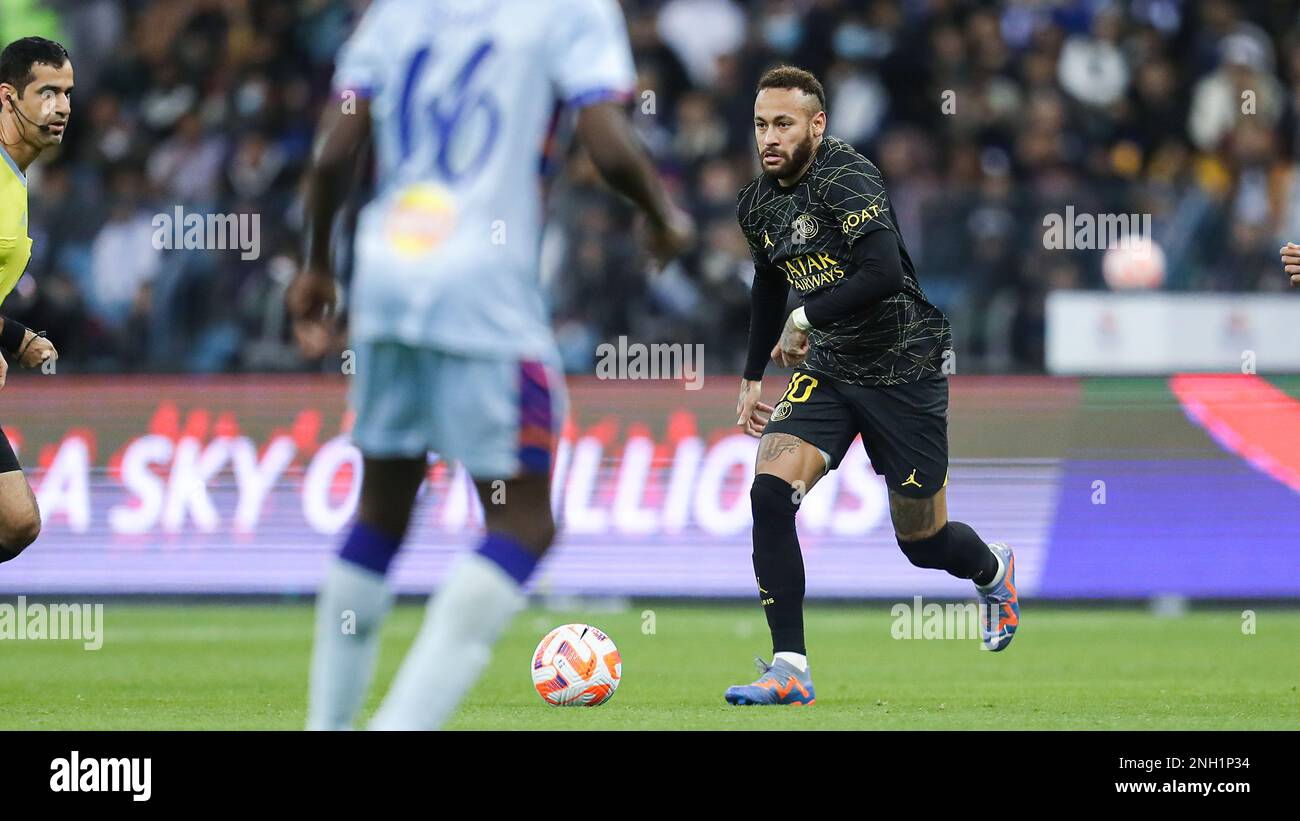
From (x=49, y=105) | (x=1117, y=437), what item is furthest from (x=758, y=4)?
(x=49, y=105)

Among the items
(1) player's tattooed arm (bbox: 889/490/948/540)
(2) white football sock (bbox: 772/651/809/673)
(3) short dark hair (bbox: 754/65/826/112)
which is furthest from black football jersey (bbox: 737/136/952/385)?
(2) white football sock (bbox: 772/651/809/673)

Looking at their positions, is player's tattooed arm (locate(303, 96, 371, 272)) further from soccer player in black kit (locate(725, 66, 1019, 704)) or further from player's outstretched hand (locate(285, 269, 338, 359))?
soccer player in black kit (locate(725, 66, 1019, 704))

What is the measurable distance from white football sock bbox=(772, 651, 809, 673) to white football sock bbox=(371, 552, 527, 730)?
320 cm

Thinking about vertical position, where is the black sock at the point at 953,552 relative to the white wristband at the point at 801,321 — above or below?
below

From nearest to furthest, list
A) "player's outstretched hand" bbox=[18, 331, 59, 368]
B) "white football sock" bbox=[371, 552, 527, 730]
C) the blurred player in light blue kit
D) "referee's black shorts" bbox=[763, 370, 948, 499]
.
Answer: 1. "white football sock" bbox=[371, 552, 527, 730]
2. the blurred player in light blue kit
3. "player's outstretched hand" bbox=[18, 331, 59, 368]
4. "referee's black shorts" bbox=[763, 370, 948, 499]

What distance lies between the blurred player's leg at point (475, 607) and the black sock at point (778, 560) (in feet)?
10.2

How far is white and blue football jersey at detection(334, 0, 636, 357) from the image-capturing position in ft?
17.5

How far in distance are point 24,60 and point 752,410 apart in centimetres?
346

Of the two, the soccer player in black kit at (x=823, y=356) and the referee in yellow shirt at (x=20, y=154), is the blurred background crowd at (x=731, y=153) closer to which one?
the soccer player in black kit at (x=823, y=356)

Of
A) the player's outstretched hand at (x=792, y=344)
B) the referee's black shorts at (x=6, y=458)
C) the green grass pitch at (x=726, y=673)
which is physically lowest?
the green grass pitch at (x=726, y=673)

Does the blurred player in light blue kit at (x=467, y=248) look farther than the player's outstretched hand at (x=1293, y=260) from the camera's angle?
No

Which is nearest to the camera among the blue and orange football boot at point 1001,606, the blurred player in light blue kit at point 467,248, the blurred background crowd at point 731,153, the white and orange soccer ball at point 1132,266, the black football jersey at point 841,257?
the blurred player in light blue kit at point 467,248

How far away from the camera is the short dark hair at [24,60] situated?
27.3 feet

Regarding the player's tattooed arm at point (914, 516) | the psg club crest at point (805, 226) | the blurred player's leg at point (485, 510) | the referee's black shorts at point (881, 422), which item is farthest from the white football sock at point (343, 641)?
the player's tattooed arm at point (914, 516)
